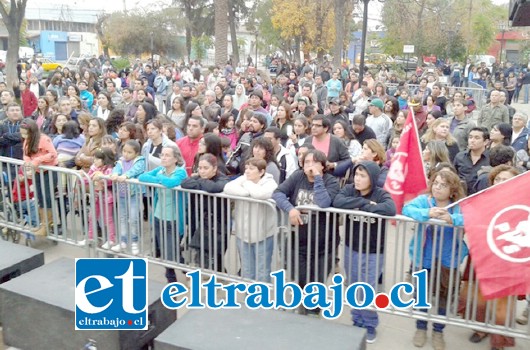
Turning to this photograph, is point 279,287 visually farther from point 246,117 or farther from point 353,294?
point 246,117

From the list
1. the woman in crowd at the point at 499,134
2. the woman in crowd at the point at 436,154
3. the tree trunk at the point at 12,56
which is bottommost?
the woman in crowd at the point at 436,154

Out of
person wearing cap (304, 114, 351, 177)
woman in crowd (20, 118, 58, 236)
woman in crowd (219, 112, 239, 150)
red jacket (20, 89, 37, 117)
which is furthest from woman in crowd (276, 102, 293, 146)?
red jacket (20, 89, 37, 117)

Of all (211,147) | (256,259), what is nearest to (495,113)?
(211,147)

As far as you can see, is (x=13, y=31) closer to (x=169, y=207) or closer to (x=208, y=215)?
(x=169, y=207)

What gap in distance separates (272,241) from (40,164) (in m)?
2.98

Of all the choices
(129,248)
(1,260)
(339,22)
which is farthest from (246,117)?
(339,22)

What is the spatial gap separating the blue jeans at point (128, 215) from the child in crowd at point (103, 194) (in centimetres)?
15

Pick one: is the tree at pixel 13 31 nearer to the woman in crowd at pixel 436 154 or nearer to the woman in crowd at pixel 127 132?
the woman in crowd at pixel 127 132

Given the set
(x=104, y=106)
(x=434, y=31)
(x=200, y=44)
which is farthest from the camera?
(x=200, y=44)

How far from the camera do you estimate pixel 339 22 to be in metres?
27.9

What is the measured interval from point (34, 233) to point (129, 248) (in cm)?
131

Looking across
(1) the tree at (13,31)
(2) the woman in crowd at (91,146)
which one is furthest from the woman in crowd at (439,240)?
(1) the tree at (13,31)

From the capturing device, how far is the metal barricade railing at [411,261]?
4.61 m

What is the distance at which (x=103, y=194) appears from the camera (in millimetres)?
6203
